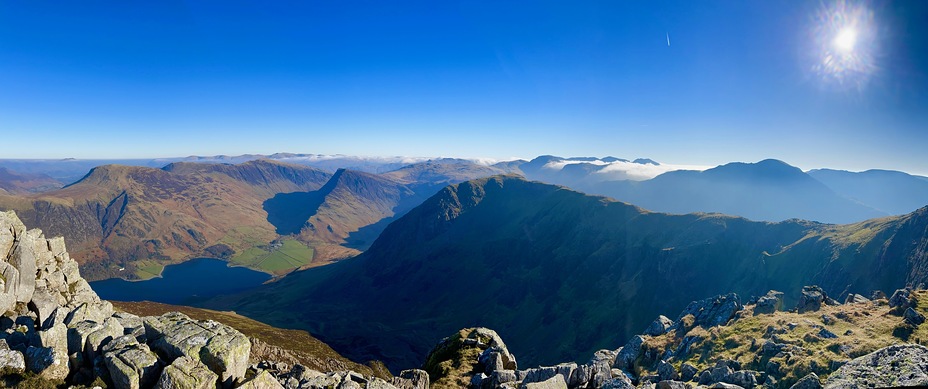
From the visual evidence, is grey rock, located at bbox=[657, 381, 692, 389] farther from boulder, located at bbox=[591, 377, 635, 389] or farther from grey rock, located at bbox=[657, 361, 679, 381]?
grey rock, located at bbox=[657, 361, 679, 381]

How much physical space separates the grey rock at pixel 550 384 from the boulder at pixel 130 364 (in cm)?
2413

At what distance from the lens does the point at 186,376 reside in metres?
20.4

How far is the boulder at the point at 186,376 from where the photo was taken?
Result: 1988 cm

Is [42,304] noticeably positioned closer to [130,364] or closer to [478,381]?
[130,364]

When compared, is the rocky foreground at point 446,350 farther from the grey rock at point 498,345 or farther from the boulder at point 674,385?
the grey rock at point 498,345

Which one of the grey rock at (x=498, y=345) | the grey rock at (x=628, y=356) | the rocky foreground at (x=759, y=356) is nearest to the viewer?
the rocky foreground at (x=759, y=356)

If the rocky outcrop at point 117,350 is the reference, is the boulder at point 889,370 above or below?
above

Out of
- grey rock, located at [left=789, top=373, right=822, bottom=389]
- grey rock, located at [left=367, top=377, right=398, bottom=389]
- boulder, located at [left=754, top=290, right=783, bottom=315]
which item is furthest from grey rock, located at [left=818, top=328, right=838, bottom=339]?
grey rock, located at [left=367, top=377, right=398, bottom=389]

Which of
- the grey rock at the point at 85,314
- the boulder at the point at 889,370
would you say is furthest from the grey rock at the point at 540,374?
the grey rock at the point at 85,314

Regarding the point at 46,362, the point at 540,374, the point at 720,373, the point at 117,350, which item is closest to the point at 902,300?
the point at 720,373

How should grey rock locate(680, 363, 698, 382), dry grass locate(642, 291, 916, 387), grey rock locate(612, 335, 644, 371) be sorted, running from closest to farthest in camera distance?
dry grass locate(642, 291, 916, 387) < grey rock locate(680, 363, 698, 382) < grey rock locate(612, 335, 644, 371)

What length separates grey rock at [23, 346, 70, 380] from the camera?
19.5m

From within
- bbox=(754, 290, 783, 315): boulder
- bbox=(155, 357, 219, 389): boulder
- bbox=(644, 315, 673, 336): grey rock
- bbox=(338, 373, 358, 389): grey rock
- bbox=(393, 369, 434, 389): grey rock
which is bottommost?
bbox=(644, 315, 673, 336): grey rock

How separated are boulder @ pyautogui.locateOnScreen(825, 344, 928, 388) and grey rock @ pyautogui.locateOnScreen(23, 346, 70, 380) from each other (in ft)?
135
